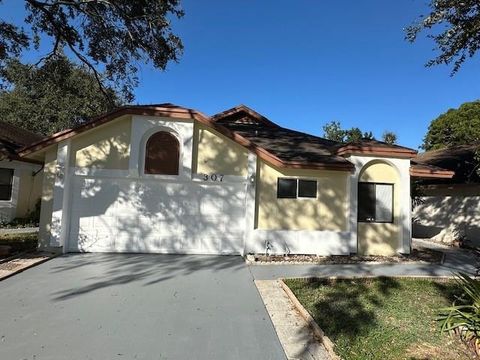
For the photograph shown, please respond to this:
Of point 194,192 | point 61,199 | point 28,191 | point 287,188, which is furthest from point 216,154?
point 28,191

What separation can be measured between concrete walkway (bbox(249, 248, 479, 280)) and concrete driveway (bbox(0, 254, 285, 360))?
661 mm

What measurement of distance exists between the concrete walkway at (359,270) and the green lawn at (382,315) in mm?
789

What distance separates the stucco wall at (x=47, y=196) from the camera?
10945 millimetres

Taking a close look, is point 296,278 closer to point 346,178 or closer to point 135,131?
point 346,178

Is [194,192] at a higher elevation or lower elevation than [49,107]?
lower

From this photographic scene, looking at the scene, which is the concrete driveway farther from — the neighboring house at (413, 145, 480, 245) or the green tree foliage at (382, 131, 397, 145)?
the green tree foliage at (382, 131, 397, 145)

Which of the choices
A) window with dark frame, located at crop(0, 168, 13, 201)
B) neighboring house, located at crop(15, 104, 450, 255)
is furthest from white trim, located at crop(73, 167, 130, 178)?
window with dark frame, located at crop(0, 168, 13, 201)

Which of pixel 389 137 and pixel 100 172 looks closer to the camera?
pixel 100 172

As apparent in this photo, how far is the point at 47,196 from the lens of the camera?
36.3 feet

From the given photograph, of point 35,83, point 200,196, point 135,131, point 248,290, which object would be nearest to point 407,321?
point 248,290

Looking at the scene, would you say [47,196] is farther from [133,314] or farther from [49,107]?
[49,107]

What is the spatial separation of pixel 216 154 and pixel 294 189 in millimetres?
2617

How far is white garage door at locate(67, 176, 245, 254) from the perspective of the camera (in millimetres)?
11156

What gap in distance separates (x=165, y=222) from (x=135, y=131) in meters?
2.84
